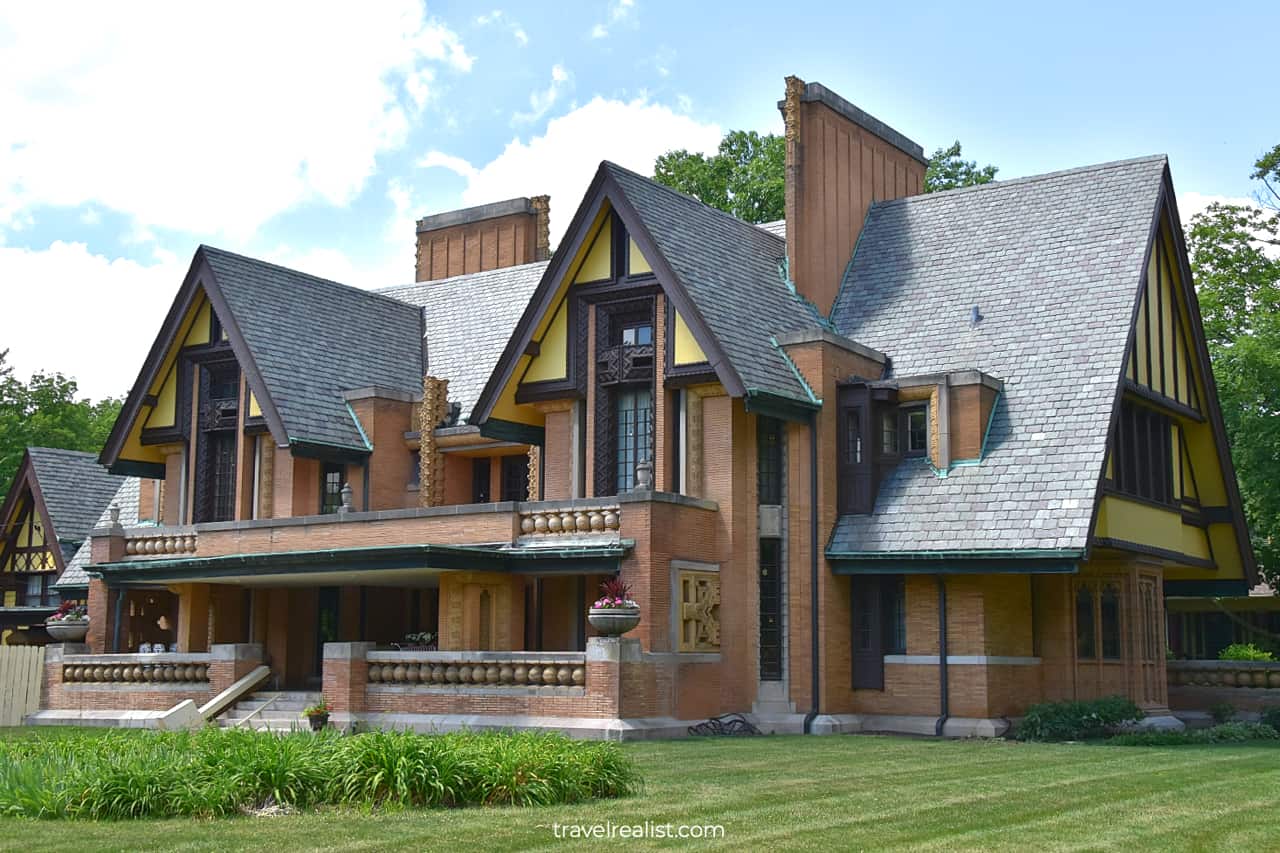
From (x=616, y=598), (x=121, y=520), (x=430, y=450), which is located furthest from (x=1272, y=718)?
(x=121, y=520)

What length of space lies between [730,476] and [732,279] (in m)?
4.23

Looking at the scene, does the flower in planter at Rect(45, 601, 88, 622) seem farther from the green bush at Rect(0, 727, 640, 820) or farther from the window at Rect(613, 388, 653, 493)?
the green bush at Rect(0, 727, 640, 820)

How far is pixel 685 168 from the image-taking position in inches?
2200

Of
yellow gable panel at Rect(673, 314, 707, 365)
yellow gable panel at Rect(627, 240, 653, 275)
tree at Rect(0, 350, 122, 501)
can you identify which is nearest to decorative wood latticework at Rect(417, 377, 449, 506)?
yellow gable panel at Rect(627, 240, 653, 275)

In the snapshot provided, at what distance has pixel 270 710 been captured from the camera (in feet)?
98.0

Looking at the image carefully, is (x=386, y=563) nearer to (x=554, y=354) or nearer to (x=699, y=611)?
(x=699, y=611)

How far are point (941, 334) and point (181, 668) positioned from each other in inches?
646

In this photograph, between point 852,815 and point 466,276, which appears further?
point 466,276

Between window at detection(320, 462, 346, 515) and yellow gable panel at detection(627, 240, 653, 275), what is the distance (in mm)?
8979

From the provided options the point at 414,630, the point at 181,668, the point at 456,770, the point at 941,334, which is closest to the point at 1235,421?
the point at 941,334

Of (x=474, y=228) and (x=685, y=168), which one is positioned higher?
(x=685, y=168)

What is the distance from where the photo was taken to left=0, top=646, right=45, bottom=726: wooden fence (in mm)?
33219

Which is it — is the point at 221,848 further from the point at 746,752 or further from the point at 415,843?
the point at 746,752

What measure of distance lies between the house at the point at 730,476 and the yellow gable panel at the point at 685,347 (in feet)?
0.24
